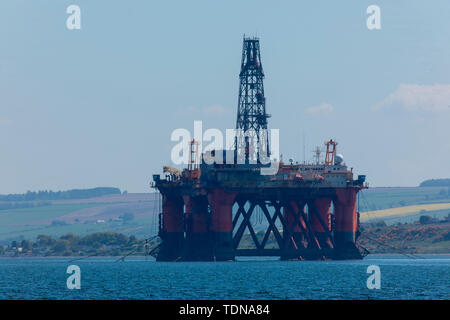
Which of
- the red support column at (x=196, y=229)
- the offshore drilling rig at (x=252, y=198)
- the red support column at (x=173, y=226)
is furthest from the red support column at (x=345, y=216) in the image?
the red support column at (x=173, y=226)

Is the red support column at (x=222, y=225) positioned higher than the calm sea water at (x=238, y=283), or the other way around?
the red support column at (x=222, y=225)

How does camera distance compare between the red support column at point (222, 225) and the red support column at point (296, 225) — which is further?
the red support column at point (296, 225)

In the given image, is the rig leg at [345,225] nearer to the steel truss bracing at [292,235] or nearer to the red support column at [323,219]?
the steel truss bracing at [292,235]

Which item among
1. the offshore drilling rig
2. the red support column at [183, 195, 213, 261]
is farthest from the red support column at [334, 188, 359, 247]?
the red support column at [183, 195, 213, 261]

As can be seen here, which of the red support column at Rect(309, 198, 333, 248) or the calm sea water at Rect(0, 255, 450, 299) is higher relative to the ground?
the red support column at Rect(309, 198, 333, 248)

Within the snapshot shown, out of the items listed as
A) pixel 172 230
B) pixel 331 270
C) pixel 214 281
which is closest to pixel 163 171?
pixel 172 230

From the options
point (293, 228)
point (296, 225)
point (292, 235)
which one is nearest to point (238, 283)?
point (293, 228)

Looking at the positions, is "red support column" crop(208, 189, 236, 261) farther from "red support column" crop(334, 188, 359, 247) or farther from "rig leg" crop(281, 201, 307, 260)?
"red support column" crop(334, 188, 359, 247)
